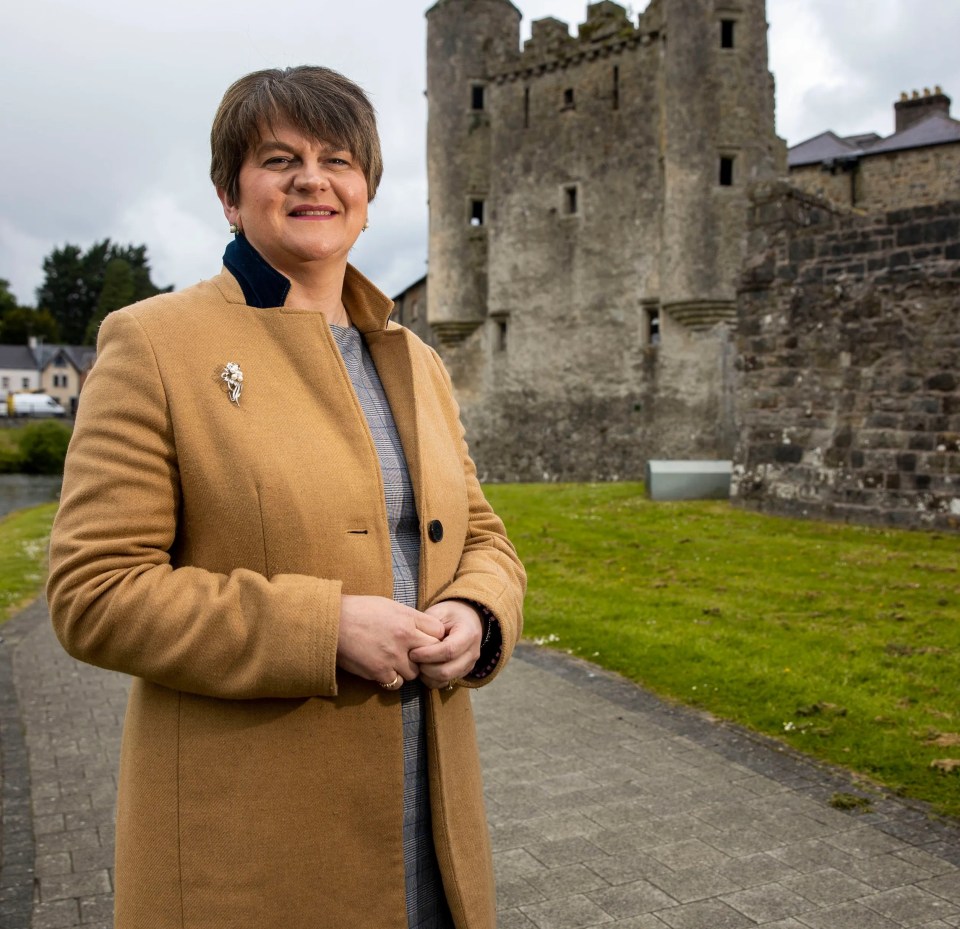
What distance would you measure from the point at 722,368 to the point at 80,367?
70.8 meters

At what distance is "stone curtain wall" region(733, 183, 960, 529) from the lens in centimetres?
1156

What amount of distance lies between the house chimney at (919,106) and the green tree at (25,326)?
256ft

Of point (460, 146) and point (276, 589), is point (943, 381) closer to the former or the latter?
point (276, 589)

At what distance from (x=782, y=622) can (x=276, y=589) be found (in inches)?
263

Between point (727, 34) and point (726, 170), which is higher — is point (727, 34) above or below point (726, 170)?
above

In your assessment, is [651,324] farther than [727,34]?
Yes

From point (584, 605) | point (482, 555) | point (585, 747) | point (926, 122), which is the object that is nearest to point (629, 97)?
point (926, 122)

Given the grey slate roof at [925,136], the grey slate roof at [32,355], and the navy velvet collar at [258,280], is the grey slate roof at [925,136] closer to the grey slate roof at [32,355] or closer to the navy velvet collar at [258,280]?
the navy velvet collar at [258,280]

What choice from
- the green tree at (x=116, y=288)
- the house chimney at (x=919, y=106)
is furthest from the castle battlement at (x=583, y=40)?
the green tree at (x=116, y=288)

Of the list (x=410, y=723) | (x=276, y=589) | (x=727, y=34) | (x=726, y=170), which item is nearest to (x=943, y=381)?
(x=410, y=723)

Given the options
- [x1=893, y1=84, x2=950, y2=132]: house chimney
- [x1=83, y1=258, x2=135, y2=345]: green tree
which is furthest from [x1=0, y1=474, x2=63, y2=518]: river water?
[x1=83, y1=258, x2=135, y2=345]: green tree

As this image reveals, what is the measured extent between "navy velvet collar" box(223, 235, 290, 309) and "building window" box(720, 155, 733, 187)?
27133 mm

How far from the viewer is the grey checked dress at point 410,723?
213 cm

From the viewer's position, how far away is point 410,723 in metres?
2.14
